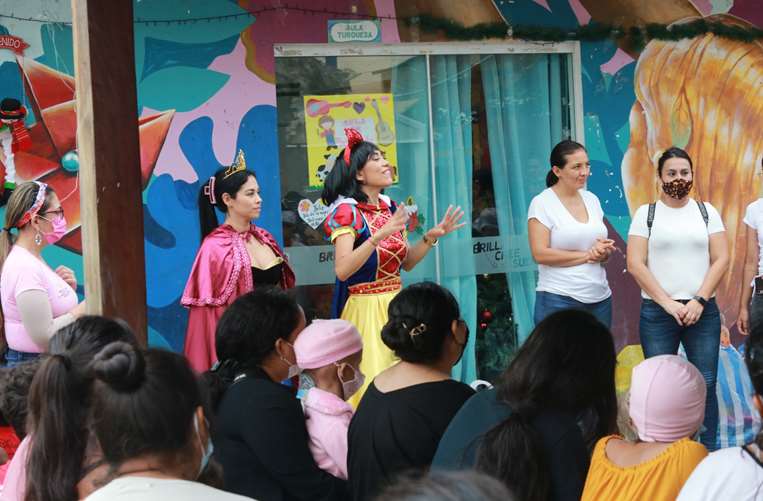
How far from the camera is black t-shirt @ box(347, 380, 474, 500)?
3.21m

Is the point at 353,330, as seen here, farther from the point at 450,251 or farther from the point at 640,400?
the point at 450,251

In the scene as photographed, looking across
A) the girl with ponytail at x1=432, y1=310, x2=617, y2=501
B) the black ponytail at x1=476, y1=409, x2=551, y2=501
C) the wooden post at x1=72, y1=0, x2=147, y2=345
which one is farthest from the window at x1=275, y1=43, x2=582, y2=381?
the black ponytail at x1=476, y1=409, x2=551, y2=501

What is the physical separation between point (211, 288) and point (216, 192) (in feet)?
1.81

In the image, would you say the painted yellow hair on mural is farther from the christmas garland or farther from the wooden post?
the wooden post

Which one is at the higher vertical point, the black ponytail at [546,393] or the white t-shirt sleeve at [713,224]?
the white t-shirt sleeve at [713,224]

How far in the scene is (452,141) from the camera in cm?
711

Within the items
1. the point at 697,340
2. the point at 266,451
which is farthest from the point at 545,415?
the point at 697,340

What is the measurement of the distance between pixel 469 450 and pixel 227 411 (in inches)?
34.4

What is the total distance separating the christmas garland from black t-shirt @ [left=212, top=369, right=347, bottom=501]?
164 inches

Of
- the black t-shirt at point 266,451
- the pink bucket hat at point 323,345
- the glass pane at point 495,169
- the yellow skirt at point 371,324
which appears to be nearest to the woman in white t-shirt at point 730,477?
the black t-shirt at point 266,451

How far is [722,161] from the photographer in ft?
24.5

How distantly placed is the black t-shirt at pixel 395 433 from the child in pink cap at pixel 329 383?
0.50ft

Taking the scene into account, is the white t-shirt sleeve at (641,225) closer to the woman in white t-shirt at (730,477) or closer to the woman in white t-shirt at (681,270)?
the woman in white t-shirt at (681,270)

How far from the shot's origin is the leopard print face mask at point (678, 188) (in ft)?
18.7
